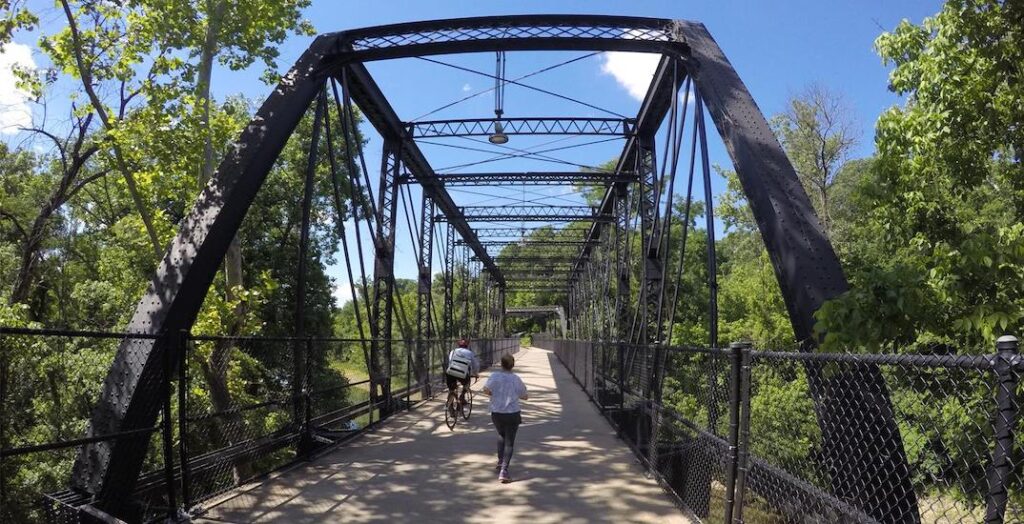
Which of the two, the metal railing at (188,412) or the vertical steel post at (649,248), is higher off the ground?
the vertical steel post at (649,248)

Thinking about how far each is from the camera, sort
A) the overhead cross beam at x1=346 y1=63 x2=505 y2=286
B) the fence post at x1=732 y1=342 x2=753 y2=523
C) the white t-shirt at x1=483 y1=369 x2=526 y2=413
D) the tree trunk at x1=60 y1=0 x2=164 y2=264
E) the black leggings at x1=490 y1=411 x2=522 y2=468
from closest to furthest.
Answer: the fence post at x1=732 y1=342 x2=753 y2=523 → the black leggings at x1=490 y1=411 x2=522 y2=468 → the white t-shirt at x1=483 y1=369 x2=526 y2=413 → the tree trunk at x1=60 y1=0 x2=164 y2=264 → the overhead cross beam at x1=346 y1=63 x2=505 y2=286

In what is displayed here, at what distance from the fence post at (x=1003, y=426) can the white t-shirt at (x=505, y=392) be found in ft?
19.1

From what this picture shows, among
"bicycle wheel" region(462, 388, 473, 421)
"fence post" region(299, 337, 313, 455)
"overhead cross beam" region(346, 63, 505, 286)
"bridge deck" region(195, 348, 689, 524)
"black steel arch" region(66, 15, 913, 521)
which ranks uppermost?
"overhead cross beam" region(346, 63, 505, 286)

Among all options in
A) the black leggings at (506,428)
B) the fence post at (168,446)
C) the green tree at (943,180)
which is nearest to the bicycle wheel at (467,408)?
the black leggings at (506,428)

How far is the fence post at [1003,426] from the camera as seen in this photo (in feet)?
6.36

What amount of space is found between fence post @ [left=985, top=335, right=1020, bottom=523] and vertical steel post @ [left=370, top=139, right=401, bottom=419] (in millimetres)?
11814

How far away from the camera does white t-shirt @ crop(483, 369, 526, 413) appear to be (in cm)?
757

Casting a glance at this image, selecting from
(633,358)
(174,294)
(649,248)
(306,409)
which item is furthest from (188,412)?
(649,248)

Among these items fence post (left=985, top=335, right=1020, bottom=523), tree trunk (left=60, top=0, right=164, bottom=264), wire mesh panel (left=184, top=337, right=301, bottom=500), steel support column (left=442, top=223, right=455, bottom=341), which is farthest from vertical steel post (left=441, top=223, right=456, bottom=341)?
fence post (left=985, top=335, right=1020, bottom=523)

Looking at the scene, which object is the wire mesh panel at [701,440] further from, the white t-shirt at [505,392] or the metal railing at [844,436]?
the white t-shirt at [505,392]

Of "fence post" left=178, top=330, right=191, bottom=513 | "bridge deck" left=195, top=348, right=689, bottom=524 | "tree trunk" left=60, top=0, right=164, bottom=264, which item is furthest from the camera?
"tree trunk" left=60, top=0, right=164, bottom=264

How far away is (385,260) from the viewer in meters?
15.4

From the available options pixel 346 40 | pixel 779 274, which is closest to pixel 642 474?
pixel 779 274

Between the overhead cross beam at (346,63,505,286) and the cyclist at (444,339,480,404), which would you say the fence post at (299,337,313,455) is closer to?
the cyclist at (444,339,480,404)
